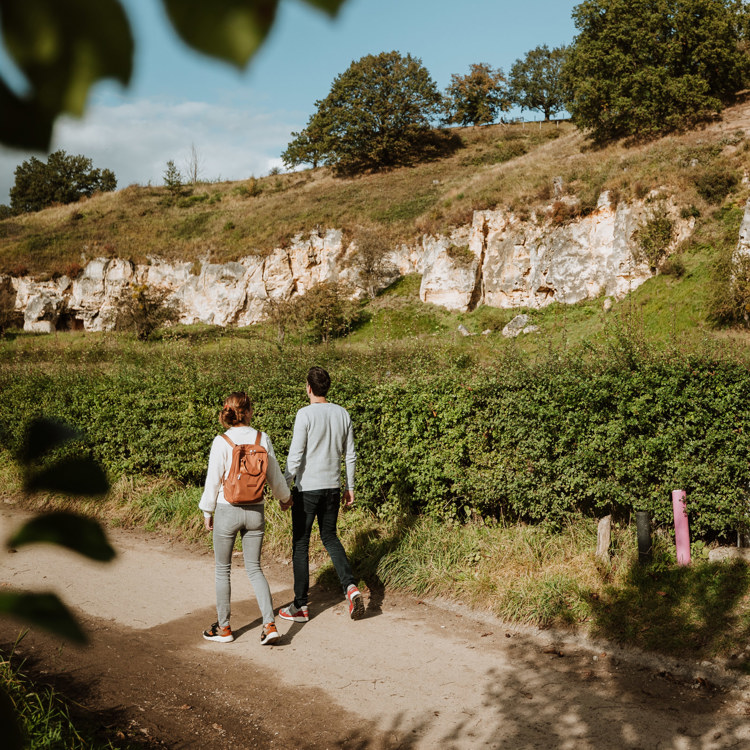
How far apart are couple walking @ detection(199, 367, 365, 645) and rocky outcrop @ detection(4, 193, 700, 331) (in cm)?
1905

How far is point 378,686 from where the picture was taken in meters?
4.96

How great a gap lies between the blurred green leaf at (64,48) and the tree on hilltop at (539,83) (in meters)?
76.8

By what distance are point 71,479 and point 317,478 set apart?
5241 millimetres


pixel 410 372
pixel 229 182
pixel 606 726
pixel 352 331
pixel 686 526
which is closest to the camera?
pixel 606 726

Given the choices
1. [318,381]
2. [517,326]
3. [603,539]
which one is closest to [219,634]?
[318,381]

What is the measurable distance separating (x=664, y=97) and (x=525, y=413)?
31.9 metres

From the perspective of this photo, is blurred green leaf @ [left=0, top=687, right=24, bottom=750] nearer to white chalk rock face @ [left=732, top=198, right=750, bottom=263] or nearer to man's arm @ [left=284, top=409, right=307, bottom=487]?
man's arm @ [left=284, top=409, right=307, bottom=487]

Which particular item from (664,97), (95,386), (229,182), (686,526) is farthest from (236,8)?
(229,182)

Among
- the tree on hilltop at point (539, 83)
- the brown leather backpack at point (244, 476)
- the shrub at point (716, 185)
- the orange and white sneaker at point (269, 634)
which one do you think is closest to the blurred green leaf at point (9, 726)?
the brown leather backpack at point (244, 476)

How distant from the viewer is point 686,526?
20.6 ft

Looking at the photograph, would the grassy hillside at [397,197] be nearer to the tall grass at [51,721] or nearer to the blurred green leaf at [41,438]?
the tall grass at [51,721]

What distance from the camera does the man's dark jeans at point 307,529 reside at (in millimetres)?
6074

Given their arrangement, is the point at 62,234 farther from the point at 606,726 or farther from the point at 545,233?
the point at 606,726

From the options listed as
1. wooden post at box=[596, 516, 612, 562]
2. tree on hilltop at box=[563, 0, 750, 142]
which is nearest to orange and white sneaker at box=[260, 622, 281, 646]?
wooden post at box=[596, 516, 612, 562]
